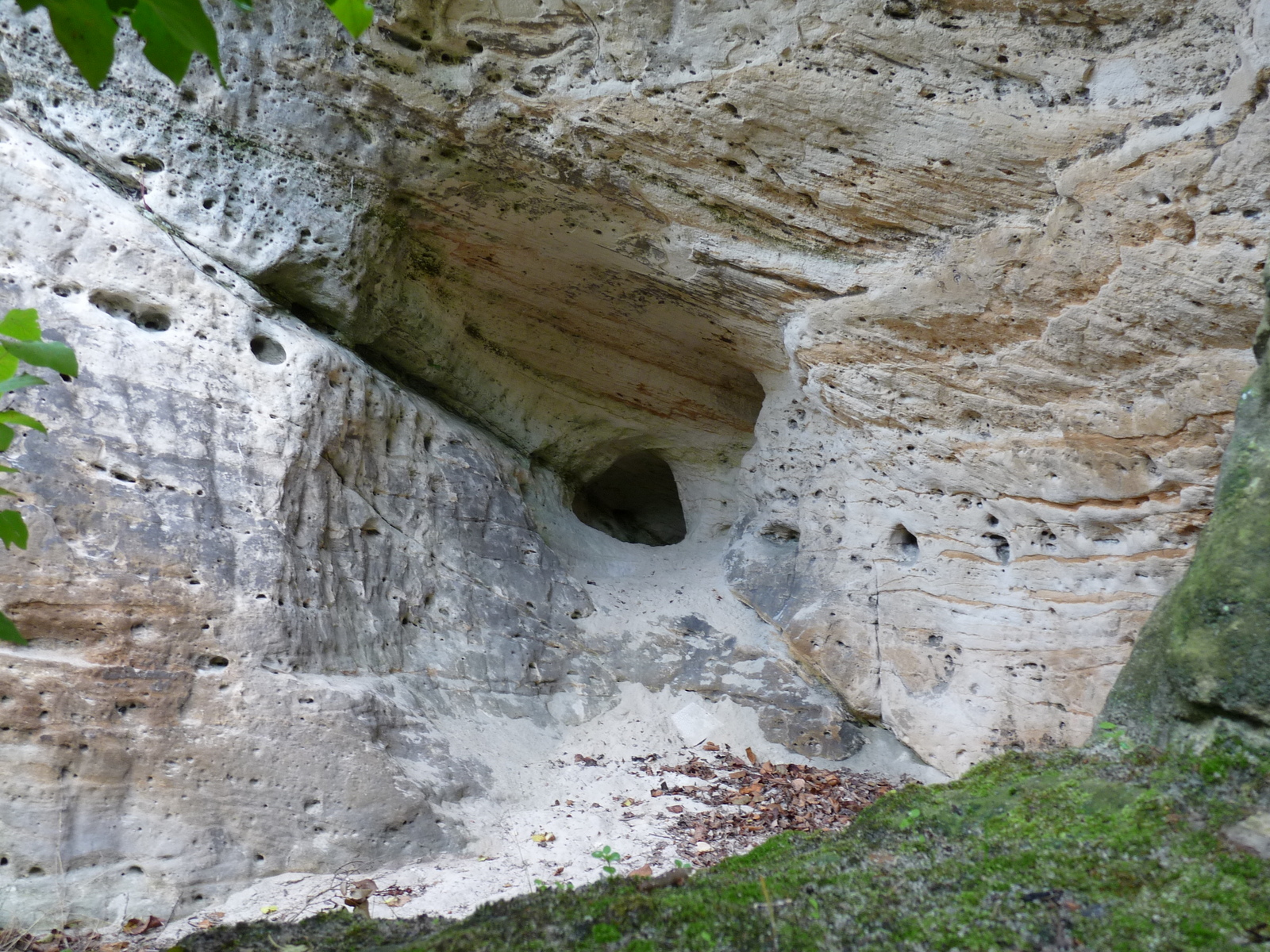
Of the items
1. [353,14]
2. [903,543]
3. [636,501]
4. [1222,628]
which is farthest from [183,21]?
[636,501]

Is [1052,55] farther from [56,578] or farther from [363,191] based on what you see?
[56,578]

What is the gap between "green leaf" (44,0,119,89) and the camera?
0.94 metres

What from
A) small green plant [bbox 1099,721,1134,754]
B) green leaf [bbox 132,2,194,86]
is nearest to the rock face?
small green plant [bbox 1099,721,1134,754]

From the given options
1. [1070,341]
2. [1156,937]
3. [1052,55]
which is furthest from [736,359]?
[1156,937]

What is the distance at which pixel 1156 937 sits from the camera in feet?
5.13

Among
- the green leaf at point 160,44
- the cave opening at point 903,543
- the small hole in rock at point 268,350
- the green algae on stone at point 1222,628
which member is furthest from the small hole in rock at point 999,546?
the green leaf at point 160,44

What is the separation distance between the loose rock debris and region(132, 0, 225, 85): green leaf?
152 inches

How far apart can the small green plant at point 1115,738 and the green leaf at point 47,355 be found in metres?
2.42

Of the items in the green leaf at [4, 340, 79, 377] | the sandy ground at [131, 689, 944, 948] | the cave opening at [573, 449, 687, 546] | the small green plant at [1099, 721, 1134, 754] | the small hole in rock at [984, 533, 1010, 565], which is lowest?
the sandy ground at [131, 689, 944, 948]

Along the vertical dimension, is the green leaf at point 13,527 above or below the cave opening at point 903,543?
below

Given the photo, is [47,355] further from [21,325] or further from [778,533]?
[778,533]

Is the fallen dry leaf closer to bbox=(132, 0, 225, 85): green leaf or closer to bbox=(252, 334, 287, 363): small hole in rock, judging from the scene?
bbox=(252, 334, 287, 363): small hole in rock

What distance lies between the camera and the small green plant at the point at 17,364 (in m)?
1.31

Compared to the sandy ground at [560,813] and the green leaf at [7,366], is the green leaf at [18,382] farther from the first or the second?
the sandy ground at [560,813]
